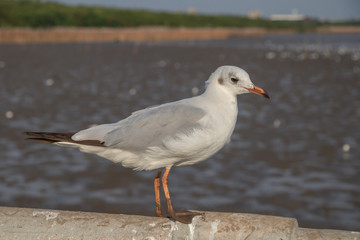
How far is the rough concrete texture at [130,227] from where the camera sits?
3393mm

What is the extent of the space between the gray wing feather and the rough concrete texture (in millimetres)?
505

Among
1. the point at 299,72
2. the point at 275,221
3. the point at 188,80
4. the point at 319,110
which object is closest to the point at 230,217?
the point at 275,221

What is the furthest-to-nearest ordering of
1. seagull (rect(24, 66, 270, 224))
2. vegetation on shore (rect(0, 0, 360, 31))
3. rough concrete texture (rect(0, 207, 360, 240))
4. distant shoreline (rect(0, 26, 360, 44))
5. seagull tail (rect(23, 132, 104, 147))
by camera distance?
vegetation on shore (rect(0, 0, 360, 31)) < distant shoreline (rect(0, 26, 360, 44)) < seagull (rect(24, 66, 270, 224)) < rough concrete texture (rect(0, 207, 360, 240)) < seagull tail (rect(23, 132, 104, 147))

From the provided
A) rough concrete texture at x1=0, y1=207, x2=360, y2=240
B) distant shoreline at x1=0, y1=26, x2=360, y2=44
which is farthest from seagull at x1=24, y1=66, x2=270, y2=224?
distant shoreline at x1=0, y1=26, x2=360, y2=44

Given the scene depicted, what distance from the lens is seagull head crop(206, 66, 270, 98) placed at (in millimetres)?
3516

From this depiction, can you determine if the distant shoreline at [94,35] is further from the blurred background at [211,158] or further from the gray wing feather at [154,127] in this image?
the gray wing feather at [154,127]

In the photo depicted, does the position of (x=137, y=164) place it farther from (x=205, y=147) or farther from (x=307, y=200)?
(x=307, y=200)

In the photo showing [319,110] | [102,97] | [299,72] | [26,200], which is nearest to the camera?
[26,200]

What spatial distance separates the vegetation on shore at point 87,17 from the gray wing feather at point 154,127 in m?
58.5

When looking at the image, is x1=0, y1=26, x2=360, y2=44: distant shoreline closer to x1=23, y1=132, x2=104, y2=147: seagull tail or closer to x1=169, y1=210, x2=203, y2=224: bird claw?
x1=23, y1=132, x2=104, y2=147: seagull tail

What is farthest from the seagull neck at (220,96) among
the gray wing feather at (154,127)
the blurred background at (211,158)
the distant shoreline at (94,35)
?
the distant shoreline at (94,35)

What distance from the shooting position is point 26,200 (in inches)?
298

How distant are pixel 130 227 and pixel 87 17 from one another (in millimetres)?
72643

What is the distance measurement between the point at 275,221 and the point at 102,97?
13099 mm
